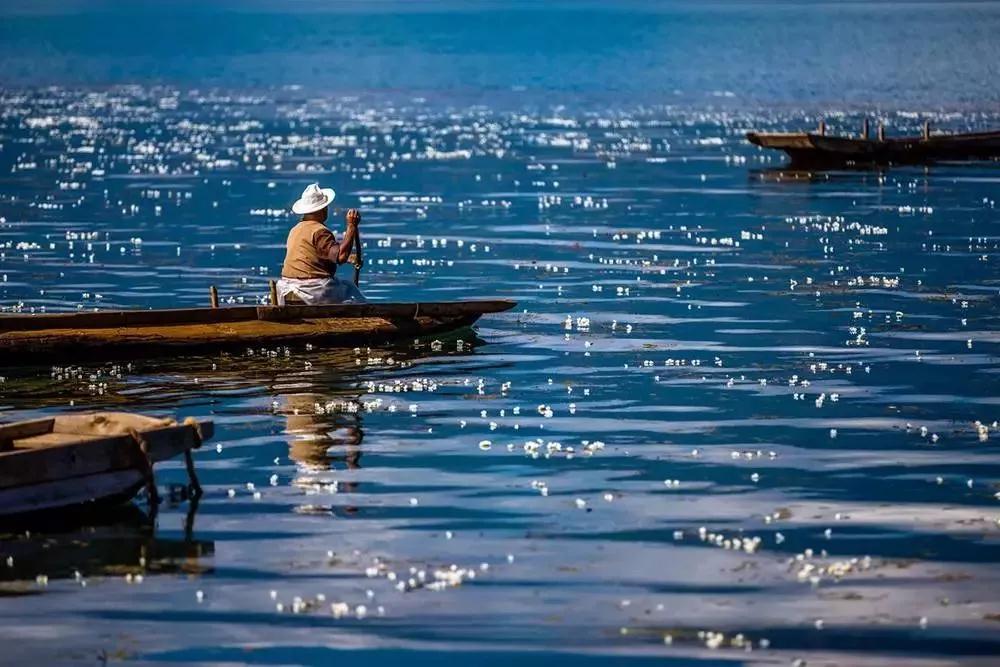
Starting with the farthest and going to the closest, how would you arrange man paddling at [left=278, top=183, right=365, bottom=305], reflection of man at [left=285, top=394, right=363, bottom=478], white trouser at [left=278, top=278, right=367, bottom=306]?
white trouser at [left=278, top=278, right=367, bottom=306], man paddling at [left=278, top=183, right=365, bottom=305], reflection of man at [left=285, top=394, right=363, bottom=478]

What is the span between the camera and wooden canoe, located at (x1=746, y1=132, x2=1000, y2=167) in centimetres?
4828

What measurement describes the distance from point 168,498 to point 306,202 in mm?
6690

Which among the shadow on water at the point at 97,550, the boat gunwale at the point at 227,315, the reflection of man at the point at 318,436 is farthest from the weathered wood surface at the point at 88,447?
the boat gunwale at the point at 227,315

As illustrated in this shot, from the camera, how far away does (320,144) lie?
66.6 metres

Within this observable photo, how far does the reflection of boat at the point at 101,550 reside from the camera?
44.0 ft

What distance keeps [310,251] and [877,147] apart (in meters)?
29.7

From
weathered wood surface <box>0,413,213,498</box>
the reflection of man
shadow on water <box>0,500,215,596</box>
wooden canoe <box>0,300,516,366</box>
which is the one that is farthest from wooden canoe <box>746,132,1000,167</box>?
shadow on water <box>0,500,215,596</box>

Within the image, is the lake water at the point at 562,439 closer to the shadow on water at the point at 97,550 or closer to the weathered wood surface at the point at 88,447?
the shadow on water at the point at 97,550

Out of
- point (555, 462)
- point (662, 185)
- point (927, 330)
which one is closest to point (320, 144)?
point (662, 185)

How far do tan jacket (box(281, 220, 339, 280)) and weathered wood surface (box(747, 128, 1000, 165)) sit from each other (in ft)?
89.4

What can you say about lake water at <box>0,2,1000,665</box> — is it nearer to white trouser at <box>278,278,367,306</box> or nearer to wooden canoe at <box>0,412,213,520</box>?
wooden canoe at <box>0,412,213,520</box>

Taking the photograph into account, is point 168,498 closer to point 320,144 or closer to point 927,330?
point 927,330

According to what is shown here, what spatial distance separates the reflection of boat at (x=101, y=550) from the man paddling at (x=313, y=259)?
7.21 m

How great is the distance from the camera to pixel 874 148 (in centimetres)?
4912
